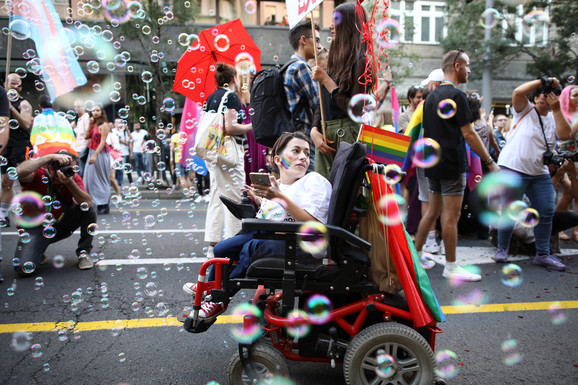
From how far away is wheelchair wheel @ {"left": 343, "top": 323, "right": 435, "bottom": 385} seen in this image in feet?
6.29

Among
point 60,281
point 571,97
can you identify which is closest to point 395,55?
point 571,97

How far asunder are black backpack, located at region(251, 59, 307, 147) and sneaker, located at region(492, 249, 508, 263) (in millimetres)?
2589

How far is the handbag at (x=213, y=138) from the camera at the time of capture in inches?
154

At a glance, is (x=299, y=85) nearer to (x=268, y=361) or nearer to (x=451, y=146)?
(x=451, y=146)

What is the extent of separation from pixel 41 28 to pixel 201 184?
5.58 metres

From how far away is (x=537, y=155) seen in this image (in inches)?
163

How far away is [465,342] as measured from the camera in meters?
2.67

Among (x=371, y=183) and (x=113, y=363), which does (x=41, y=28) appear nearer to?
(x=113, y=363)

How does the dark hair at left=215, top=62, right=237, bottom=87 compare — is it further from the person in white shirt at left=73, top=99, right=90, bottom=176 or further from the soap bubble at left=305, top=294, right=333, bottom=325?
the person in white shirt at left=73, top=99, right=90, bottom=176

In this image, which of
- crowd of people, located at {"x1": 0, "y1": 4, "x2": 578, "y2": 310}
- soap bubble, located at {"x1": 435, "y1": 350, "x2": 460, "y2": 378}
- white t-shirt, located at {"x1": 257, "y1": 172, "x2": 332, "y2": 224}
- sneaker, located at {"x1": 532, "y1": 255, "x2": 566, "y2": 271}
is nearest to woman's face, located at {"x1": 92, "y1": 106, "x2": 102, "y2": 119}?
crowd of people, located at {"x1": 0, "y1": 4, "x2": 578, "y2": 310}

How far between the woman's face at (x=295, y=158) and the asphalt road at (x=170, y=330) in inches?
42.7

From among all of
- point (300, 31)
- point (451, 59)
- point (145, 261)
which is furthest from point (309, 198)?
point (145, 261)

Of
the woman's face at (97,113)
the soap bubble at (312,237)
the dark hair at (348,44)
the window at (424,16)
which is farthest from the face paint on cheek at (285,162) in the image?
the window at (424,16)

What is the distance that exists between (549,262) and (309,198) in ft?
10.6
